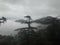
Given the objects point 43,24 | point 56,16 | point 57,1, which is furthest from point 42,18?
point 57,1

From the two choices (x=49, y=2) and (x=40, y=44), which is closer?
(x=40, y=44)

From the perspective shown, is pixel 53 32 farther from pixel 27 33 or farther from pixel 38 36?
pixel 27 33

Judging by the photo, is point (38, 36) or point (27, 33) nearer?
point (38, 36)

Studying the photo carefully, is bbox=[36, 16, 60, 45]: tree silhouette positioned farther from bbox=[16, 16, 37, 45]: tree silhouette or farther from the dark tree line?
bbox=[16, 16, 37, 45]: tree silhouette

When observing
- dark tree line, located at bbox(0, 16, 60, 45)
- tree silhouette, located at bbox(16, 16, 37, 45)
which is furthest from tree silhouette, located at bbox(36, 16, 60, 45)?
tree silhouette, located at bbox(16, 16, 37, 45)

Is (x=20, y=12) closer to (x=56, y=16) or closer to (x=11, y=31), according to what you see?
(x=11, y=31)

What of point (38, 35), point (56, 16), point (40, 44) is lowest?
point (40, 44)

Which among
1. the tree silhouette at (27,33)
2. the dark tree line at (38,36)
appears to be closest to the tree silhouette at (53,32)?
the dark tree line at (38,36)

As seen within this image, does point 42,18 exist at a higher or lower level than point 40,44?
higher

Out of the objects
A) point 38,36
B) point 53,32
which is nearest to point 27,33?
point 38,36

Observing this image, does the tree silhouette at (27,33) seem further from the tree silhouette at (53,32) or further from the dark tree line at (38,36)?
the tree silhouette at (53,32)
